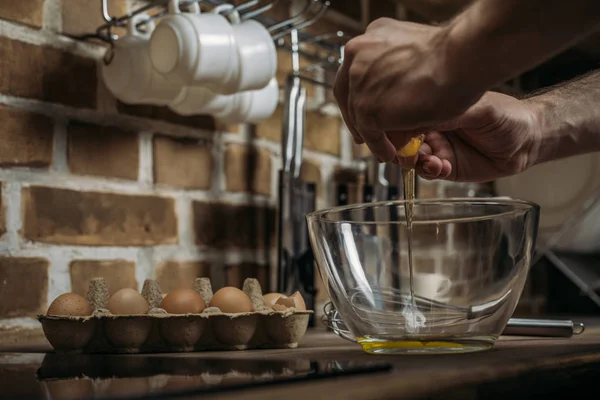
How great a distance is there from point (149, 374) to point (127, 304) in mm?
197

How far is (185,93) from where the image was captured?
1043 millimetres

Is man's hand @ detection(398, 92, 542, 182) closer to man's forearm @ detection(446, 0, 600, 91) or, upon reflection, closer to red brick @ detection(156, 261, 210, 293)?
man's forearm @ detection(446, 0, 600, 91)

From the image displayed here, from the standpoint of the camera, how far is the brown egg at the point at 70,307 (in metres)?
0.75

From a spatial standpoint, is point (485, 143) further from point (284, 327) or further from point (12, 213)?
point (12, 213)

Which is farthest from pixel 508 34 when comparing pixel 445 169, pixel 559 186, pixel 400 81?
pixel 559 186

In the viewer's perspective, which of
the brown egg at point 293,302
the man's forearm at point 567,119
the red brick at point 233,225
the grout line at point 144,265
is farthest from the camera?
the red brick at point 233,225

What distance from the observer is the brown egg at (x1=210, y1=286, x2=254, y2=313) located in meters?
0.79

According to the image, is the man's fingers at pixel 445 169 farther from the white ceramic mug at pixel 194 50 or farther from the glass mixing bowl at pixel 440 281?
the white ceramic mug at pixel 194 50

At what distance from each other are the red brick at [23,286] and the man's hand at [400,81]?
47 centimetres

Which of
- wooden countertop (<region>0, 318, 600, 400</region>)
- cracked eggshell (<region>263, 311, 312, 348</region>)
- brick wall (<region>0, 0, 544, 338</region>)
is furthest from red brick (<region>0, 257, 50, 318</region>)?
cracked eggshell (<region>263, 311, 312, 348</region>)

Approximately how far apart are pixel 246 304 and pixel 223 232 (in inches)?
16.3

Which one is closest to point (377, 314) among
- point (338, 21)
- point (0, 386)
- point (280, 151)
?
point (0, 386)

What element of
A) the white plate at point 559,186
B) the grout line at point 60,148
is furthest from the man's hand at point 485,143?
the white plate at point 559,186

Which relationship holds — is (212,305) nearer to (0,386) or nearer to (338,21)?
(0,386)
